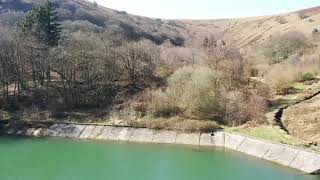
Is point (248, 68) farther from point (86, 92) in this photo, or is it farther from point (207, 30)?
point (207, 30)

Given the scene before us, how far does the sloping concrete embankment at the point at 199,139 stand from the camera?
3481 cm

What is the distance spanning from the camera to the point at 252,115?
45062 mm

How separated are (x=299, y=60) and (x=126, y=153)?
127 feet

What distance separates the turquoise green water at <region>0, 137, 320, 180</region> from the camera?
3416cm

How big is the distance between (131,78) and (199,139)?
1922 centimetres

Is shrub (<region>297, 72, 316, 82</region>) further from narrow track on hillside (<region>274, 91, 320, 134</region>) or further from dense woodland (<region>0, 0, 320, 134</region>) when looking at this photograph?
narrow track on hillside (<region>274, 91, 320, 134</region>)

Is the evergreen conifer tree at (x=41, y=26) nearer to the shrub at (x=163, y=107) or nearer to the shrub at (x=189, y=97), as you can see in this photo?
the shrub at (x=189, y=97)

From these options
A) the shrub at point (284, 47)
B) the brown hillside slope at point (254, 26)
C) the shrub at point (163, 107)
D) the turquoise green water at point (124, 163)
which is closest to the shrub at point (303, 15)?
the brown hillside slope at point (254, 26)

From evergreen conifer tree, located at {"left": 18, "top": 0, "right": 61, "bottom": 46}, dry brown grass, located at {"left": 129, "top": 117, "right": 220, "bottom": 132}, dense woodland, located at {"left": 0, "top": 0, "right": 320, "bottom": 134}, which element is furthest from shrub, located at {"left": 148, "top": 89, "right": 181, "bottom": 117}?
evergreen conifer tree, located at {"left": 18, "top": 0, "right": 61, "bottom": 46}

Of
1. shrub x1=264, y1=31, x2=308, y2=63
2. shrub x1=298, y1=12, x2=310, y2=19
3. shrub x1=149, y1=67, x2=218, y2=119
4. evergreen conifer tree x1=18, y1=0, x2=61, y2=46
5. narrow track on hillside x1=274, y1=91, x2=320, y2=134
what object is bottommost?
narrow track on hillside x1=274, y1=91, x2=320, y2=134

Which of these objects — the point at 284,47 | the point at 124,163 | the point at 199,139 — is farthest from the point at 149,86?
the point at 284,47

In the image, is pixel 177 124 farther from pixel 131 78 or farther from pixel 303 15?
pixel 303 15

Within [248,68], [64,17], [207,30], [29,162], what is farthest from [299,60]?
[207,30]

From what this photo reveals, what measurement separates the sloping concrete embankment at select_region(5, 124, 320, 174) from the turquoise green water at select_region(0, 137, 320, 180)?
90cm
